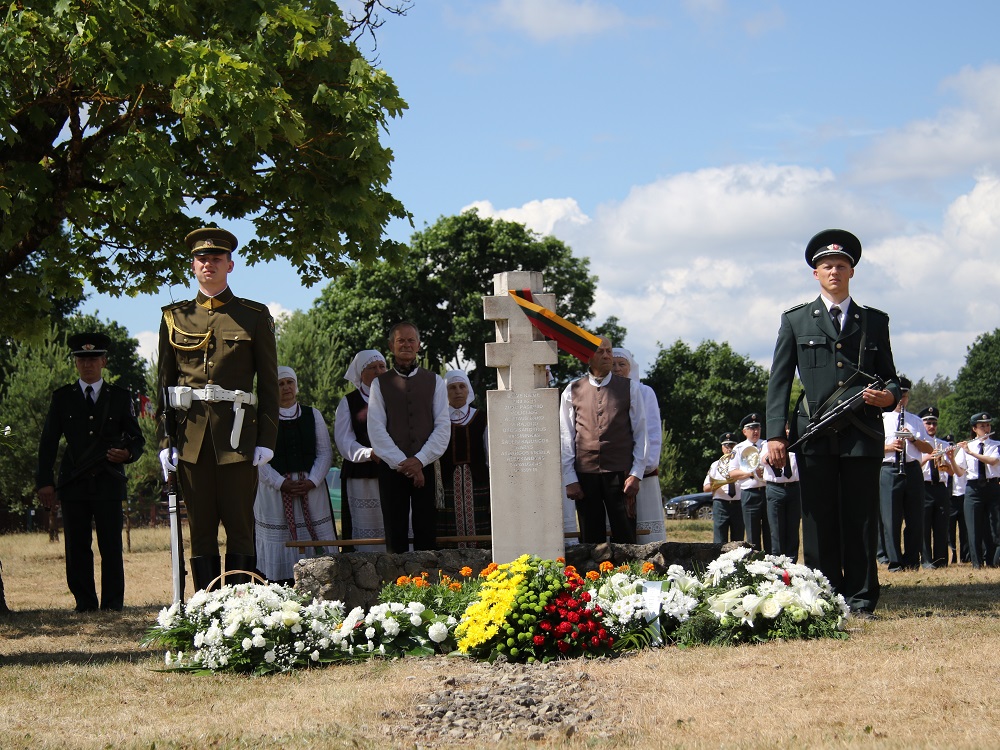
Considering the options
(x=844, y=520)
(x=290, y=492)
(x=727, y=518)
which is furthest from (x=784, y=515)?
(x=290, y=492)

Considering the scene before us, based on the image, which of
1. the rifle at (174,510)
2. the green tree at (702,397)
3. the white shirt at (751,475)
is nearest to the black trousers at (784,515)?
the white shirt at (751,475)

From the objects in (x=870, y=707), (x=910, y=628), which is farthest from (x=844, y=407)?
(x=870, y=707)

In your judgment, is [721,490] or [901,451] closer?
[901,451]

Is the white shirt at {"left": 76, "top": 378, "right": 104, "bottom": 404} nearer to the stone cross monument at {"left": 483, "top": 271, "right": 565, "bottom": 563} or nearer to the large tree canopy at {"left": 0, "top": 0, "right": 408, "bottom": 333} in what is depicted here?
the large tree canopy at {"left": 0, "top": 0, "right": 408, "bottom": 333}

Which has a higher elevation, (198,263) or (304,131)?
(304,131)

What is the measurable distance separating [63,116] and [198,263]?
398cm

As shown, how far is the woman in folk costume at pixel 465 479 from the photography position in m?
10.5

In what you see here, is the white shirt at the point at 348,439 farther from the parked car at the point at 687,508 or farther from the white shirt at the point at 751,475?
the parked car at the point at 687,508

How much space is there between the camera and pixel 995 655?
242 inches

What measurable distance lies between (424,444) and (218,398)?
2326mm

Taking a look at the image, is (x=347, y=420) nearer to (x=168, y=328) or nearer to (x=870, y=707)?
(x=168, y=328)

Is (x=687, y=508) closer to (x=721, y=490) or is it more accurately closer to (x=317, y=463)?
(x=721, y=490)

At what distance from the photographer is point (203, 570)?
7.81 meters

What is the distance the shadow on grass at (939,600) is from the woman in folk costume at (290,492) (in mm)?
4780
